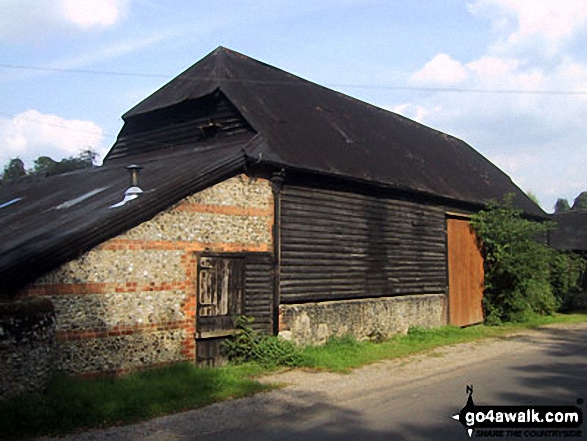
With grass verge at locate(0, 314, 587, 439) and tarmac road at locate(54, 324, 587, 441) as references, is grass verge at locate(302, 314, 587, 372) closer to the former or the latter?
grass verge at locate(0, 314, 587, 439)

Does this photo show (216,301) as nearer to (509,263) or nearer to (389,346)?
(389,346)

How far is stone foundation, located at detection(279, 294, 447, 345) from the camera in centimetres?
1355

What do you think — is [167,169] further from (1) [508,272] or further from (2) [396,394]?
(1) [508,272]

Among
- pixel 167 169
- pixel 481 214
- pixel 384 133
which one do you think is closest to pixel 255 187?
pixel 167 169

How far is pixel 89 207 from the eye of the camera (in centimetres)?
1127

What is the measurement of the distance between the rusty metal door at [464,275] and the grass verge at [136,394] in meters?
6.96

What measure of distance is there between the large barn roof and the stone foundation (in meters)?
3.26

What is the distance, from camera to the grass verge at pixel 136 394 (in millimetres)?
7348

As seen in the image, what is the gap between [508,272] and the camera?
20984 mm

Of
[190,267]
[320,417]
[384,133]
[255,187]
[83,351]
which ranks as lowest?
[320,417]

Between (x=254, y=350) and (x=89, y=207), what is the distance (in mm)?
4376

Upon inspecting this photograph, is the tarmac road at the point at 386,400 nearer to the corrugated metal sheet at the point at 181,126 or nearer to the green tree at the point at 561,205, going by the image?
the corrugated metal sheet at the point at 181,126

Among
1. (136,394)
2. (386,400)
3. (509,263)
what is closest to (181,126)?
(136,394)

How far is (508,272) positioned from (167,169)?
1353cm
